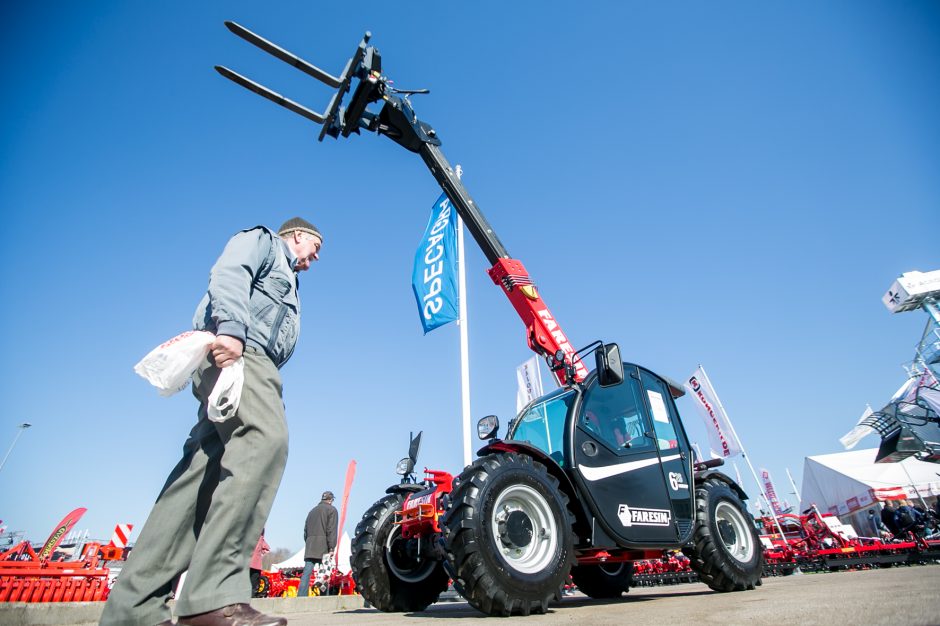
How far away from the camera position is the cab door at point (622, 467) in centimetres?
357

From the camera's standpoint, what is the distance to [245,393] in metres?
1.84

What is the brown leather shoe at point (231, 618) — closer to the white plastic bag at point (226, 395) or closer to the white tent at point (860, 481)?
the white plastic bag at point (226, 395)

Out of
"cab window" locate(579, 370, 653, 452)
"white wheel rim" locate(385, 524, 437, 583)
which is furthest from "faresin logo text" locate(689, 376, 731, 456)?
"white wheel rim" locate(385, 524, 437, 583)

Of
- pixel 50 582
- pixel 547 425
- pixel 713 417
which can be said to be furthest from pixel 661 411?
pixel 713 417

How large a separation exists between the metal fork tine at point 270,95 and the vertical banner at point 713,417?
13663mm

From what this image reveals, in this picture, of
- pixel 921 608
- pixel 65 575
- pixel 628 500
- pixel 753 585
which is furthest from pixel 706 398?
pixel 65 575

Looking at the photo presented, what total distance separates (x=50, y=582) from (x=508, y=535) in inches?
305

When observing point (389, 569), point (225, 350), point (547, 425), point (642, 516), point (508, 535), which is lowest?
point (389, 569)

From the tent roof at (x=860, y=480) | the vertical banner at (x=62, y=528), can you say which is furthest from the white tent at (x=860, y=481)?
the vertical banner at (x=62, y=528)

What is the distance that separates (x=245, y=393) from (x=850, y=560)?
1217cm

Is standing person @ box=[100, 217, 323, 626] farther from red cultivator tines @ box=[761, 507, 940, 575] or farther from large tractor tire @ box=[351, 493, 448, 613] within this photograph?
red cultivator tines @ box=[761, 507, 940, 575]

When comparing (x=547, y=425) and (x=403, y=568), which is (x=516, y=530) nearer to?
(x=547, y=425)

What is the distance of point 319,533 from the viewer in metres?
7.80

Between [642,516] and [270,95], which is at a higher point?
[270,95]
